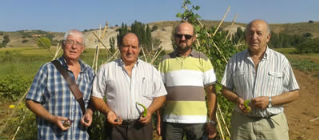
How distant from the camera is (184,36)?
2.70 meters

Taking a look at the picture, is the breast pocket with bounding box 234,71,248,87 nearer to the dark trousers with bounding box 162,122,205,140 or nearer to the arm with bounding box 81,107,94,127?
the dark trousers with bounding box 162,122,205,140

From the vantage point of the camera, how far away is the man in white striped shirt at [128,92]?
2.50 m

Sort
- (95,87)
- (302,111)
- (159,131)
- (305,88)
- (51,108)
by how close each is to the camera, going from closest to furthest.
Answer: (51,108) → (95,87) → (159,131) → (302,111) → (305,88)

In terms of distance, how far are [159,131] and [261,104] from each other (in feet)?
3.69

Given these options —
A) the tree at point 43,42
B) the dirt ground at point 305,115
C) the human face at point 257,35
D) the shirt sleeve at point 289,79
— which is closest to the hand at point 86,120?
the human face at point 257,35

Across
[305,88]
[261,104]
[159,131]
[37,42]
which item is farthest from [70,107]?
[305,88]

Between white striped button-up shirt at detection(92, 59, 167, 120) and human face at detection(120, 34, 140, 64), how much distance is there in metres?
0.09

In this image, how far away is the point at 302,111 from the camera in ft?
28.2

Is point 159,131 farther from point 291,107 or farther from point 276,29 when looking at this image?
point 276,29

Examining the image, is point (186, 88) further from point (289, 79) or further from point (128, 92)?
point (289, 79)

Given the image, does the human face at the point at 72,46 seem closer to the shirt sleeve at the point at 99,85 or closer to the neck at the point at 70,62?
the neck at the point at 70,62

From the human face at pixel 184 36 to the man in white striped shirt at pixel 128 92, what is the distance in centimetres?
40

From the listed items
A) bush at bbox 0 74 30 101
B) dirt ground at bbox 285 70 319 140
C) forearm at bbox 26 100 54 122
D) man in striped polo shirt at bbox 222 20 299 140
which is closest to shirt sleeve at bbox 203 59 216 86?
man in striped polo shirt at bbox 222 20 299 140

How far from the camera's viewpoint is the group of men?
7.81ft
